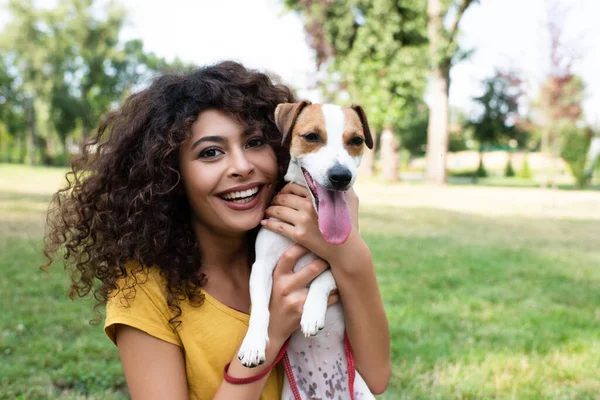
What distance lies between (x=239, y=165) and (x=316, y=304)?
2.07 ft

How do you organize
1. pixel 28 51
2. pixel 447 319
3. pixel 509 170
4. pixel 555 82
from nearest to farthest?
1. pixel 447 319
2. pixel 555 82
3. pixel 509 170
4. pixel 28 51

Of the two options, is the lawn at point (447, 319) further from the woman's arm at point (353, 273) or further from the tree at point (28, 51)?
the tree at point (28, 51)

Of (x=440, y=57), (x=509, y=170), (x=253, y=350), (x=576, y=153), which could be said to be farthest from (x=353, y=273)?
(x=509, y=170)

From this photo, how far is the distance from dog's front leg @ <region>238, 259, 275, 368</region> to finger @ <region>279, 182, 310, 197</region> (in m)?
0.32

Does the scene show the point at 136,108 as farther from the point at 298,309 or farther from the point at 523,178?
the point at 523,178

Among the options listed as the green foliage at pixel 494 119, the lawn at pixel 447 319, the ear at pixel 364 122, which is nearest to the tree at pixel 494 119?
the green foliage at pixel 494 119

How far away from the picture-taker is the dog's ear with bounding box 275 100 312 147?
2.27 meters

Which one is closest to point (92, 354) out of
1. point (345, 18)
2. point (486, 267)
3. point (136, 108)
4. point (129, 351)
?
point (129, 351)

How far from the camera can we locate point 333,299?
220 centimetres

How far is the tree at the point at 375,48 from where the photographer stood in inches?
769

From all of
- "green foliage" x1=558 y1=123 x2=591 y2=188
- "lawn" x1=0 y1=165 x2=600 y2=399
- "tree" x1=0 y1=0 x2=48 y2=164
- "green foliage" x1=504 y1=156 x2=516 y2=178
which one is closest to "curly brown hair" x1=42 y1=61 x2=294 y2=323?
"lawn" x1=0 y1=165 x2=600 y2=399

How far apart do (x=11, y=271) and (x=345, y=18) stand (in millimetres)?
17562

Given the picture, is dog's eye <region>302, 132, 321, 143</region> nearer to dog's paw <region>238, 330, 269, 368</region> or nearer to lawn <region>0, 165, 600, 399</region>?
dog's paw <region>238, 330, 269, 368</region>

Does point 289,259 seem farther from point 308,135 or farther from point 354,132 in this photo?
point 354,132
